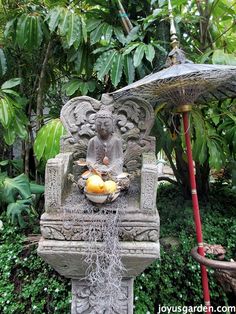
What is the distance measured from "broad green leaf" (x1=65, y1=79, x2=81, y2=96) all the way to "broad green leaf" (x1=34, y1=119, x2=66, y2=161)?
0.28 meters

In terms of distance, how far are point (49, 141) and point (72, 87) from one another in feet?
1.51

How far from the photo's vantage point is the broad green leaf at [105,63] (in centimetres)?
169

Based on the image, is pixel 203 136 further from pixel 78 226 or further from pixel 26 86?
pixel 26 86

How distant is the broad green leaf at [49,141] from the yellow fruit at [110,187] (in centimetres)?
72

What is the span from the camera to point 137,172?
4.47ft

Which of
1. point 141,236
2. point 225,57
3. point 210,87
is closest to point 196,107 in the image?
point 225,57

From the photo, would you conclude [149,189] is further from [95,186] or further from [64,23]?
[64,23]

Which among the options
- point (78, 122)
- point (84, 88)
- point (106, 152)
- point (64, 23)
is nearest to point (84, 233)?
point (106, 152)

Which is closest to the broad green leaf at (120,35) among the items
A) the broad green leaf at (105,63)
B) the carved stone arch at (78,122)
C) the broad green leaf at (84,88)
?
the broad green leaf at (105,63)

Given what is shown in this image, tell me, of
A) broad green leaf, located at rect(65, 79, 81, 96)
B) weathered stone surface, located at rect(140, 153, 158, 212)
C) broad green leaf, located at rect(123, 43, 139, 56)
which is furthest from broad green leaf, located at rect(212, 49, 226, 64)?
broad green leaf, located at rect(65, 79, 81, 96)

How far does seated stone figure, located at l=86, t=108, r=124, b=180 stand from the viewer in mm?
1278

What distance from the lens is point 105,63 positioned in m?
1.72

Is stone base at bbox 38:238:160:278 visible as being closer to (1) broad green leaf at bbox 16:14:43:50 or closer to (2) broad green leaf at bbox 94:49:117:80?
(2) broad green leaf at bbox 94:49:117:80

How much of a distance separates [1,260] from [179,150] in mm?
1465
